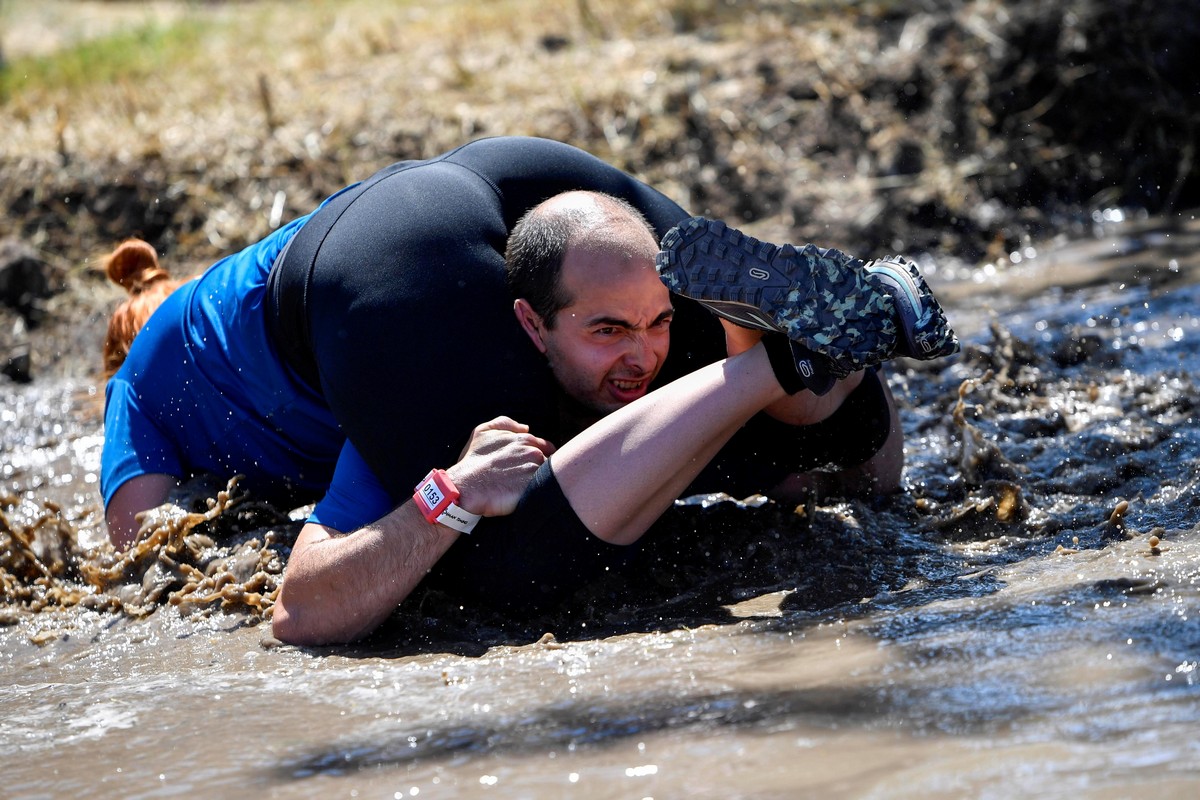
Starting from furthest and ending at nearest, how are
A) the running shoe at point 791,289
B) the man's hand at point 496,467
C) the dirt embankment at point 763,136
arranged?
the dirt embankment at point 763,136 < the man's hand at point 496,467 < the running shoe at point 791,289

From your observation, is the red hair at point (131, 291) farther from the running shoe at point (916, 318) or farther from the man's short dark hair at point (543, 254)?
the running shoe at point (916, 318)

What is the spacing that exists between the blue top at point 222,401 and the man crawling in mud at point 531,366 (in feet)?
0.06

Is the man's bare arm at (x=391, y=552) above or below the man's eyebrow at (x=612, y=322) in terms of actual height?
below

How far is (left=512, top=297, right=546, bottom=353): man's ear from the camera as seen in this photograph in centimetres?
347

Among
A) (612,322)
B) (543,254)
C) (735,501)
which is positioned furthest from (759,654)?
(735,501)

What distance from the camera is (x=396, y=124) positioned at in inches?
293

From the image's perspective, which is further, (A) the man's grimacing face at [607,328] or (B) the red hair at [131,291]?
(B) the red hair at [131,291]

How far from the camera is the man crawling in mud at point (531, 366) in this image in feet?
10.4

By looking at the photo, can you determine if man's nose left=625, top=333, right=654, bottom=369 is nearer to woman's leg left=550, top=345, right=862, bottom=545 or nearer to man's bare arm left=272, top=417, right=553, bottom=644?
woman's leg left=550, top=345, right=862, bottom=545

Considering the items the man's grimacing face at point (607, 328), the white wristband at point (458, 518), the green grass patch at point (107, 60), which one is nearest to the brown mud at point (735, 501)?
the white wristband at point (458, 518)

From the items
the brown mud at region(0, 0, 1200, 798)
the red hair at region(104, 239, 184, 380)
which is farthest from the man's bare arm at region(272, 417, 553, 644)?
the red hair at region(104, 239, 184, 380)

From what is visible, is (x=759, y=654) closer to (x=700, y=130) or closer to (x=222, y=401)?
(x=222, y=401)

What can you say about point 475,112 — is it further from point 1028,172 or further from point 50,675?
point 50,675

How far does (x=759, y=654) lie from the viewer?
2.73 meters
